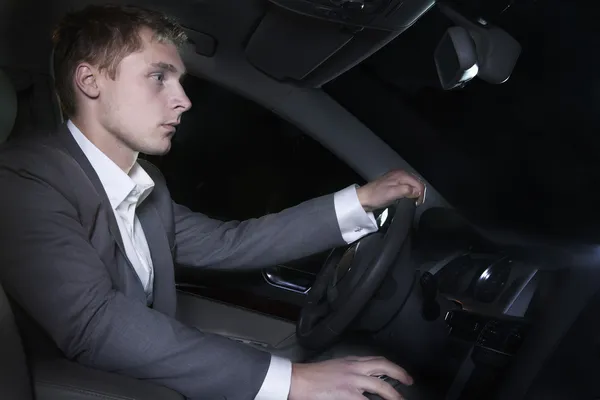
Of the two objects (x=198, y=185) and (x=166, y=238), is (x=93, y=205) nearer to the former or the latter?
(x=166, y=238)

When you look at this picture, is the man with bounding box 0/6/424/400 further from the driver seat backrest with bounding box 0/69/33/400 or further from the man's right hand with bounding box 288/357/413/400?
the driver seat backrest with bounding box 0/69/33/400

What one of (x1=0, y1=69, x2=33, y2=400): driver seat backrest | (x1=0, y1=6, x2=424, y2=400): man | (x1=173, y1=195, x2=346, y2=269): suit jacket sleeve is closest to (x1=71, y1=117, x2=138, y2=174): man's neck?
(x1=0, y1=6, x2=424, y2=400): man

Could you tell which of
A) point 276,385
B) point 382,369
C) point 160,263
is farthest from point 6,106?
point 382,369

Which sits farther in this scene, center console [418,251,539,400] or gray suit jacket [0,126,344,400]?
center console [418,251,539,400]

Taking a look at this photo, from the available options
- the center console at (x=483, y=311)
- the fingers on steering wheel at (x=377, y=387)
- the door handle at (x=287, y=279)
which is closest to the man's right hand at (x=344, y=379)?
the fingers on steering wheel at (x=377, y=387)

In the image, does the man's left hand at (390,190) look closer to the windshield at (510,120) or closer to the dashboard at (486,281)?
the dashboard at (486,281)

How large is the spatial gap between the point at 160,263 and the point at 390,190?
1.75ft

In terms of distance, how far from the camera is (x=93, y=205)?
1.09 meters

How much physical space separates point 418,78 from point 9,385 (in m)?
1.48

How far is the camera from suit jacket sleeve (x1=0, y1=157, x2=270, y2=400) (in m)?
0.95

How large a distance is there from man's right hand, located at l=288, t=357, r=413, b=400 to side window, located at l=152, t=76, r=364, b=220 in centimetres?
110

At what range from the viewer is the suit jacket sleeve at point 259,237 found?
1495mm

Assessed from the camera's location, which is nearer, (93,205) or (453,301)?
(93,205)

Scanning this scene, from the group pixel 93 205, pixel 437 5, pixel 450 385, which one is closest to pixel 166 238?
pixel 93 205
